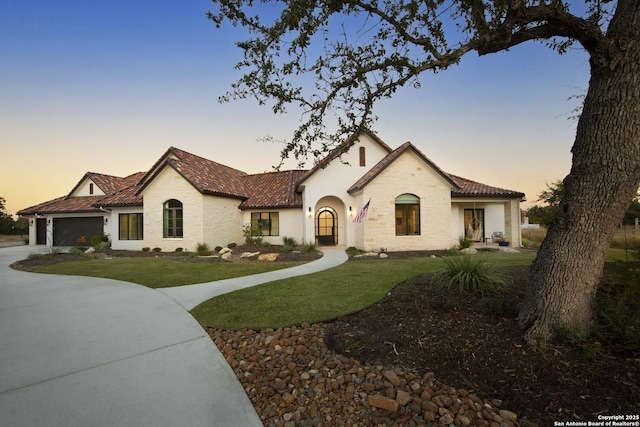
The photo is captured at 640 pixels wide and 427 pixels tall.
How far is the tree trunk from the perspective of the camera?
124 inches

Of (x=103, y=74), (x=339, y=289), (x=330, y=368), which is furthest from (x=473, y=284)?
(x=103, y=74)

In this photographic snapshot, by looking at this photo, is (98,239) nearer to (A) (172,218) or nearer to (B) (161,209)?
(B) (161,209)

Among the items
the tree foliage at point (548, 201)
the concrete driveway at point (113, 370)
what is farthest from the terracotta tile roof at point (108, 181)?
the tree foliage at point (548, 201)

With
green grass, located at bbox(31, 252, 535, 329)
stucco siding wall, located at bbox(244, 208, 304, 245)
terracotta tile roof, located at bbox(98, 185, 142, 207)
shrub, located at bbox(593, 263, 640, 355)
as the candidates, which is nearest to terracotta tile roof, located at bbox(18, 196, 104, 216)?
terracotta tile roof, located at bbox(98, 185, 142, 207)

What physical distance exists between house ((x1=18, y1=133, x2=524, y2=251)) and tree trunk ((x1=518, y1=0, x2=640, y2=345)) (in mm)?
11424

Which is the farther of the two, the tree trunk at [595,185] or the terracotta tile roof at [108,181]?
the terracotta tile roof at [108,181]

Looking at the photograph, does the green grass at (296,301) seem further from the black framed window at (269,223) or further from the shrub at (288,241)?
the black framed window at (269,223)

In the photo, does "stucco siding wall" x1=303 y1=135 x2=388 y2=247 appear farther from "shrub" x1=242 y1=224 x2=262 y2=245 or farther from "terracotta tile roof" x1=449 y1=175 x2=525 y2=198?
"terracotta tile roof" x1=449 y1=175 x2=525 y2=198

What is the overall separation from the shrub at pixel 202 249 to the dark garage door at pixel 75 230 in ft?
40.0

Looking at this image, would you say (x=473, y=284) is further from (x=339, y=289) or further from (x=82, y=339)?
(x=82, y=339)

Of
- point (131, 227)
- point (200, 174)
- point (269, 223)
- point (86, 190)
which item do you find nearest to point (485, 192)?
point (269, 223)

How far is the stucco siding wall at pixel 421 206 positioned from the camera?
15.2 m

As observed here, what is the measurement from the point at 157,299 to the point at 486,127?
16045 millimetres

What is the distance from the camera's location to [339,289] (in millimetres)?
6840
